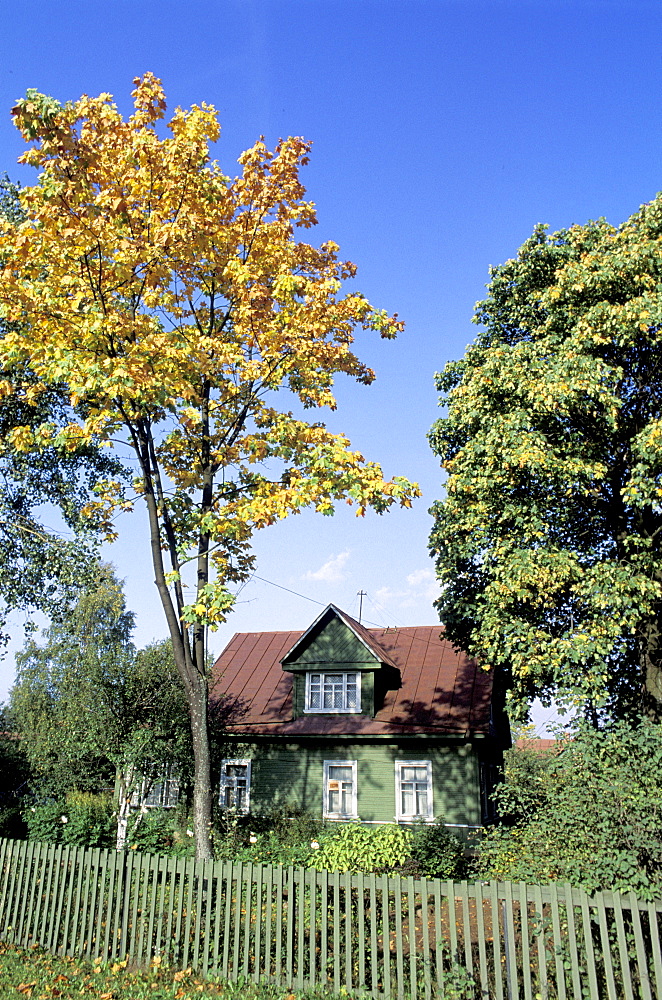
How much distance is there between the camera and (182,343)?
11.0 metres

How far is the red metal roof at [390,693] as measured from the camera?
22.4 metres

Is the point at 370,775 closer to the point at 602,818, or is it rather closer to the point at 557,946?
the point at 602,818

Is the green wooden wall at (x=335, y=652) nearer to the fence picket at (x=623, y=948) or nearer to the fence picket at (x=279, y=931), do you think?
the fence picket at (x=279, y=931)

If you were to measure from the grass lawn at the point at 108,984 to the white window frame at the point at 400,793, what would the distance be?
44.8 ft

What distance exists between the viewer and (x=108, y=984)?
28.1ft

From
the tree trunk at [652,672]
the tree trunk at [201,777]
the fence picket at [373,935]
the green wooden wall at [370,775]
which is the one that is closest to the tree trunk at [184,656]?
the tree trunk at [201,777]

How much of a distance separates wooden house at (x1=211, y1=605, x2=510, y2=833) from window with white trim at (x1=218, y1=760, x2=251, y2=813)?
3cm

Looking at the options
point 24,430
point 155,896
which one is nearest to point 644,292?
point 24,430

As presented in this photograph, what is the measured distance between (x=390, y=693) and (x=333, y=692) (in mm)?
2020

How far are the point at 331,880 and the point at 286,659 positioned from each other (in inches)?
626

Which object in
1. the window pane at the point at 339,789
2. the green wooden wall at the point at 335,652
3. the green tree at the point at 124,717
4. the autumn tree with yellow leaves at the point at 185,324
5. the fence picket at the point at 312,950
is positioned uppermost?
the autumn tree with yellow leaves at the point at 185,324

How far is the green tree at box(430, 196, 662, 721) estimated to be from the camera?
15547 mm

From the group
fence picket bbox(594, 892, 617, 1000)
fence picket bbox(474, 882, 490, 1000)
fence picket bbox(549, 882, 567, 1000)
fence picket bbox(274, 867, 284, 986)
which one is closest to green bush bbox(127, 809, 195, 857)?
fence picket bbox(274, 867, 284, 986)

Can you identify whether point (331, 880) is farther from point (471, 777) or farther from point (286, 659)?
point (286, 659)
